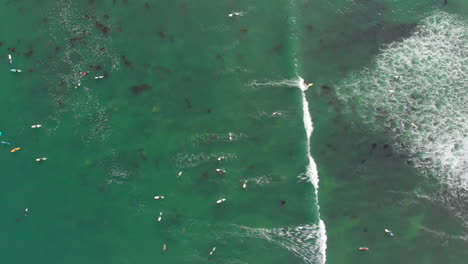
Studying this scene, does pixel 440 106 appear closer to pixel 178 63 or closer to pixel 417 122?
pixel 417 122

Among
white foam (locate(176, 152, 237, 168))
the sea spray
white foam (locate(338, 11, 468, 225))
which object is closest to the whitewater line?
the sea spray

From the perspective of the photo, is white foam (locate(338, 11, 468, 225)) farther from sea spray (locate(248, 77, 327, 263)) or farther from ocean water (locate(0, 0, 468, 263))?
sea spray (locate(248, 77, 327, 263))

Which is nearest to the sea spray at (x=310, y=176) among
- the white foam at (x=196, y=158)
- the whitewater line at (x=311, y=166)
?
the whitewater line at (x=311, y=166)

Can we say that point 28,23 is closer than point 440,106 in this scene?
No

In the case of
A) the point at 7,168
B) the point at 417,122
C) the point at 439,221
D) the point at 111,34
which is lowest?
the point at 439,221

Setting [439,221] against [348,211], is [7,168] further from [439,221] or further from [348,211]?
[439,221]

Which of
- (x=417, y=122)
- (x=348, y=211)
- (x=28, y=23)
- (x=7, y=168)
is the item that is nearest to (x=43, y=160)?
(x=7, y=168)

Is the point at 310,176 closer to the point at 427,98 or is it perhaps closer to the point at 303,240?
the point at 303,240

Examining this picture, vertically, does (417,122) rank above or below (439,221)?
above
